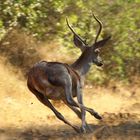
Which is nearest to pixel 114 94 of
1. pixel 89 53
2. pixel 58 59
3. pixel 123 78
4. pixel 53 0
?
pixel 123 78

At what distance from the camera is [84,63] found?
359 inches

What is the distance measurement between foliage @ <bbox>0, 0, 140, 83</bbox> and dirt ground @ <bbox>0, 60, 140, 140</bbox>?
1.90 ft

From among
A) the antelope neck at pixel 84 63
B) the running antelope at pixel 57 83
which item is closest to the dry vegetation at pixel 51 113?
the running antelope at pixel 57 83

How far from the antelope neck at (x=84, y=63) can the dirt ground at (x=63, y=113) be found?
99 cm

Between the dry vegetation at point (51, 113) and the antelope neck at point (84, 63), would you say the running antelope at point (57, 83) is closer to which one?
the antelope neck at point (84, 63)

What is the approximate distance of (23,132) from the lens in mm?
8883

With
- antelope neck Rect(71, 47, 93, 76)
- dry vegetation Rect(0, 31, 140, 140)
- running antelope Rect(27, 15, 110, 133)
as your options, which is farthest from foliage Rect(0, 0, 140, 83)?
running antelope Rect(27, 15, 110, 133)

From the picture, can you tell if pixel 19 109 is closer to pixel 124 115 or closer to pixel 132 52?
pixel 124 115

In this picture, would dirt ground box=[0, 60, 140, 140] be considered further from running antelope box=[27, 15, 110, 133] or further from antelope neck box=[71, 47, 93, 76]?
antelope neck box=[71, 47, 93, 76]

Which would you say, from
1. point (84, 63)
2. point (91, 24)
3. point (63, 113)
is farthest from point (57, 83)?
point (91, 24)

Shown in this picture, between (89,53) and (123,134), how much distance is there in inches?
69.9

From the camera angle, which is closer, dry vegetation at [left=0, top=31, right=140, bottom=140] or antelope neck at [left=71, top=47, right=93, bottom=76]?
dry vegetation at [left=0, top=31, right=140, bottom=140]

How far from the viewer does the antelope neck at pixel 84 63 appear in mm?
9000

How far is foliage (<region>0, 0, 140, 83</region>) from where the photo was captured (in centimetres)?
1258
